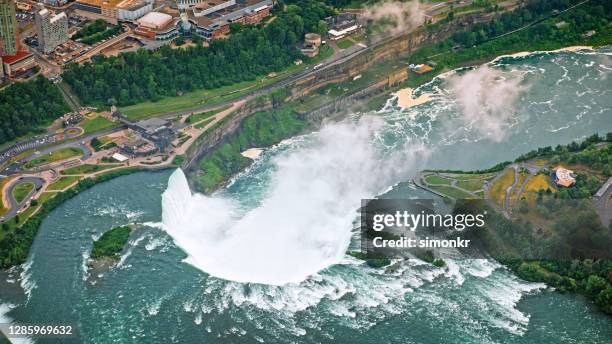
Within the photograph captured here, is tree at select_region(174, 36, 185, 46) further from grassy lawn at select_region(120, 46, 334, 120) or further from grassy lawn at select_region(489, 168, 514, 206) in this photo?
grassy lawn at select_region(489, 168, 514, 206)

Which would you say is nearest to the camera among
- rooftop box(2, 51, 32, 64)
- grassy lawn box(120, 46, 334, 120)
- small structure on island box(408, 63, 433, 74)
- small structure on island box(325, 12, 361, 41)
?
grassy lawn box(120, 46, 334, 120)

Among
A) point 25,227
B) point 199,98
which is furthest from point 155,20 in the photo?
point 25,227

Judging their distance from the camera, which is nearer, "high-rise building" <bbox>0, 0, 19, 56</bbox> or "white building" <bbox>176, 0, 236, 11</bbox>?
"high-rise building" <bbox>0, 0, 19, 56</bbox>

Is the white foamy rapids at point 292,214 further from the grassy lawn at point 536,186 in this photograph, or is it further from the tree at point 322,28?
the tree at point 322,28

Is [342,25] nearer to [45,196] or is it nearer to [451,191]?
[451,191]

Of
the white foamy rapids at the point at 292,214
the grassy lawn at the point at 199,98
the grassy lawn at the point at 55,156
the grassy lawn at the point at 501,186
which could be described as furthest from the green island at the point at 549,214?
the grassy lawn at the point at 55,156

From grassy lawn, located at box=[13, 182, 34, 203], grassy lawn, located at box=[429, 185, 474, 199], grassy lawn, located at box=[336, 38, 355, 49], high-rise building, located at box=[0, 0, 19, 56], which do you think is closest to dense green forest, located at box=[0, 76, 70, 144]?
high-rise building, located at box=[0, 0, 19, 56]
